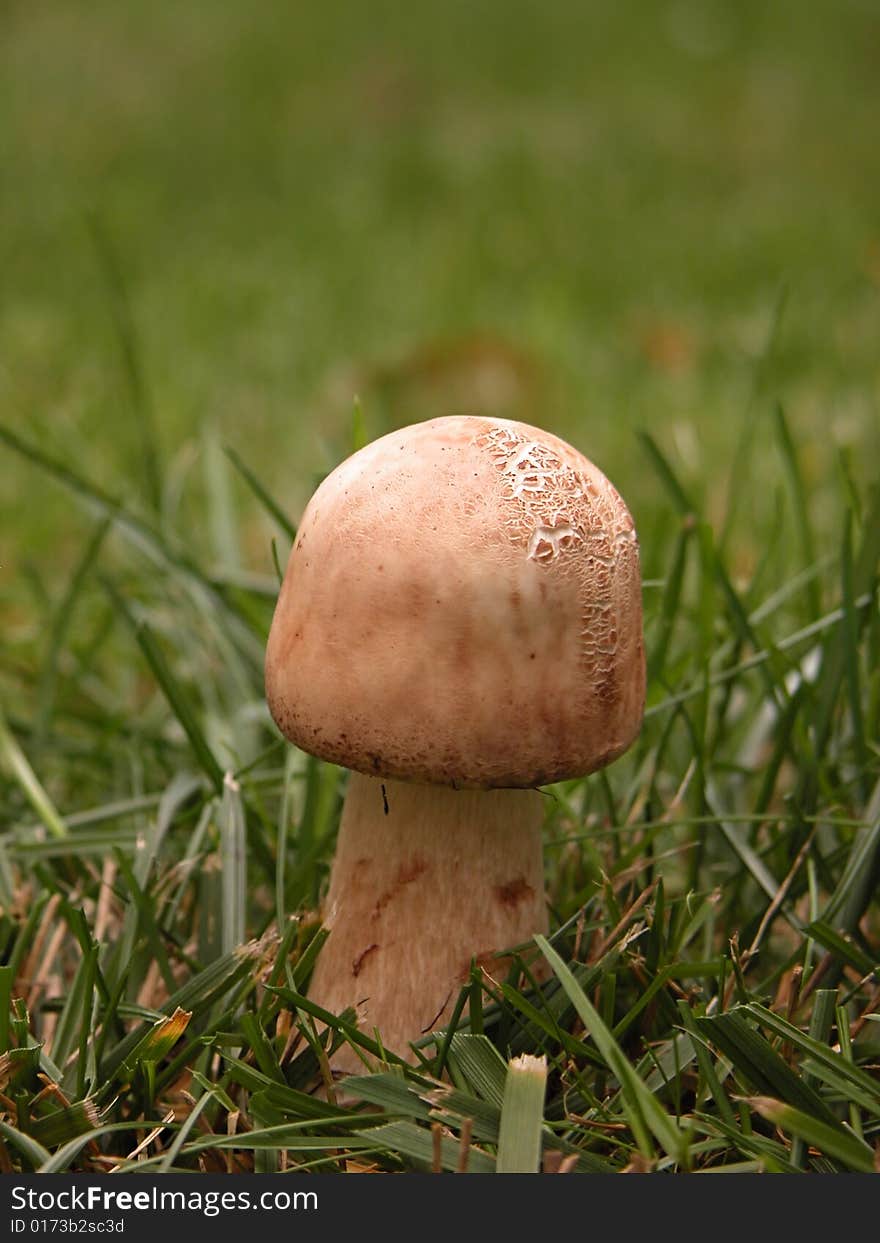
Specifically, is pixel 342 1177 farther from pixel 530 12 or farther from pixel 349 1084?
pixel 530 12

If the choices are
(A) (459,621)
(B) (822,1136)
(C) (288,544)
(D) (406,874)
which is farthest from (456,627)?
(C) (288,544)

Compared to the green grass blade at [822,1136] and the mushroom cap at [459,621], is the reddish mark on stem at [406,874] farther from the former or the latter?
the green grass blade at [822,1136]

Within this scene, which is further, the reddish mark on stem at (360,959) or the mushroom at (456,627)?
the reddish mark on stem at (360,959)

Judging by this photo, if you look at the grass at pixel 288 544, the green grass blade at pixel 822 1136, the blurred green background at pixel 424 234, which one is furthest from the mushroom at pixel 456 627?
the blurred green background at pixel 424 234

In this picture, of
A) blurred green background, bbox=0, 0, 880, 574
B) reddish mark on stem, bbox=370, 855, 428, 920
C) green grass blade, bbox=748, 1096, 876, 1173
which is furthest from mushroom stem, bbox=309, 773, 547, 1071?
blurred green background, bbox=0, 0, 880, 574

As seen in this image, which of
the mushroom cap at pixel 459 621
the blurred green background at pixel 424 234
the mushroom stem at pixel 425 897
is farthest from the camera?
the blurred green background at pixel 424 234

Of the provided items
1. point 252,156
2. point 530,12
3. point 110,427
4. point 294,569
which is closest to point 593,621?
point 294,569

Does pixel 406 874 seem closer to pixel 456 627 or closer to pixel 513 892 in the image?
pixel 513 892
